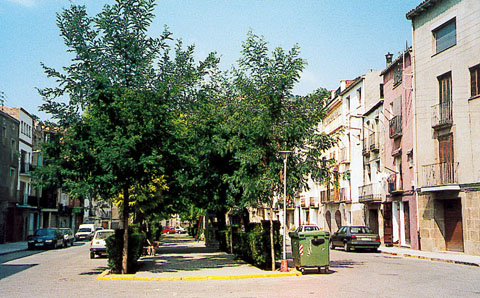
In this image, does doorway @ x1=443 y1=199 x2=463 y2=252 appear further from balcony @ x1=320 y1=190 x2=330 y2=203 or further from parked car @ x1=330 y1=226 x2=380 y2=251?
balcony @ x1=320 y1=190 x2=330 y2=203

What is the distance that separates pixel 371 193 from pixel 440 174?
12.2 m

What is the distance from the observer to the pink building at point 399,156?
32938mm

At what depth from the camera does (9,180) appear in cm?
4888

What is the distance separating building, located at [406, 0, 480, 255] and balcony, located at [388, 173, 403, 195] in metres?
3.95

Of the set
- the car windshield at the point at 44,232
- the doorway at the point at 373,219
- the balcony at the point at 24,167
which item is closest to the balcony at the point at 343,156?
the doorway at the point at 373,219

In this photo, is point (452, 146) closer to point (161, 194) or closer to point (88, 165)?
point (161, 194)

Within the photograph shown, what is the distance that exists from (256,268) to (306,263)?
259cm

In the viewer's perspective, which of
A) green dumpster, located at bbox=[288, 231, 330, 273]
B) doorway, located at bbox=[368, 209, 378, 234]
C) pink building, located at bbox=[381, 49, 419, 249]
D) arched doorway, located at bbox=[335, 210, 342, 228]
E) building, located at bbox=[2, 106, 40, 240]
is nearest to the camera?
green dumpster, located at bbox=[288, 231, 330, 273]

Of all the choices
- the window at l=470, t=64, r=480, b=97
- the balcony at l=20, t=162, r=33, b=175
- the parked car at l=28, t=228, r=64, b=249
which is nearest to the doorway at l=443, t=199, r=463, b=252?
the window at l=470, t=64, r=480, b=97

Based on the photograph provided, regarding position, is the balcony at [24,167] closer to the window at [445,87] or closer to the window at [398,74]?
the window at [398,74]

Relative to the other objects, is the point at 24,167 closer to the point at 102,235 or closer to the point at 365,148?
the point at 102,235

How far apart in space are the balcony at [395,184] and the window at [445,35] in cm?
967

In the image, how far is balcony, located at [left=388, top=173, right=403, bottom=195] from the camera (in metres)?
35.3

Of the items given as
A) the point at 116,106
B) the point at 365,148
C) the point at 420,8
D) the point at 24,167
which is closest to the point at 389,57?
the point at 365,148
